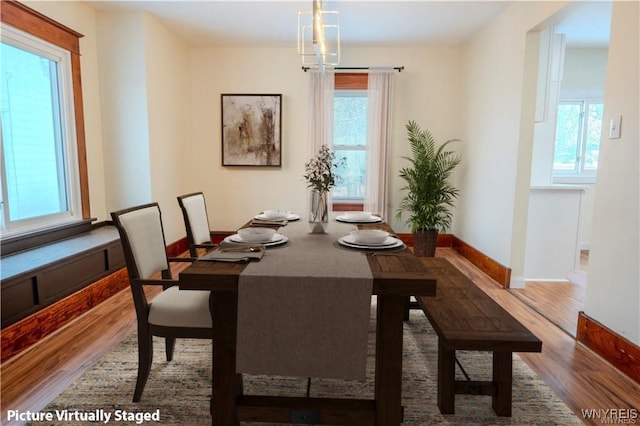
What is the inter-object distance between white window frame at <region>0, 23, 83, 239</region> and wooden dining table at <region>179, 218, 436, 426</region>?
2.20 meters

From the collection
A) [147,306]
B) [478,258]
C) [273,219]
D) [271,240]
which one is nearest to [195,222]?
[273,219]

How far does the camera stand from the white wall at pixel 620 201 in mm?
1915

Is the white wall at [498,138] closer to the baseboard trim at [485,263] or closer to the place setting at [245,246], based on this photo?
the baseboard trim at [485,263]

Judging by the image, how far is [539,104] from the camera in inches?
130

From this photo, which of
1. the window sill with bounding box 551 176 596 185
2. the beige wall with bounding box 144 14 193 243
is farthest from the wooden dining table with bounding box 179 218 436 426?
the window sill with bounding box 551 176 596 185

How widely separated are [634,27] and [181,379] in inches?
117

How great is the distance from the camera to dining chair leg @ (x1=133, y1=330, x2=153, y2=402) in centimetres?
168

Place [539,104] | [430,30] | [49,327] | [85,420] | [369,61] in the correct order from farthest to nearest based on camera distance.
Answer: [369,61] < [430,30] < [539,104] < [49,327] < [85,420]

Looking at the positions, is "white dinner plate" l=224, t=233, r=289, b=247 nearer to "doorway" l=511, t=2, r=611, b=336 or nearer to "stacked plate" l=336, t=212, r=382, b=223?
"stacked plate" l=336, t=212, r=382, b=223

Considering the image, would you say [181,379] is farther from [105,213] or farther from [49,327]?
[105,213]

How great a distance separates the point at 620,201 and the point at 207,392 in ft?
7.80

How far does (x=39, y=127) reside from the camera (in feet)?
9.78

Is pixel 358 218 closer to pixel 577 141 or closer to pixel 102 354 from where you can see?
pixel 102 354

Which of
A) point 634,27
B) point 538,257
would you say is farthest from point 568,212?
point 634,27
